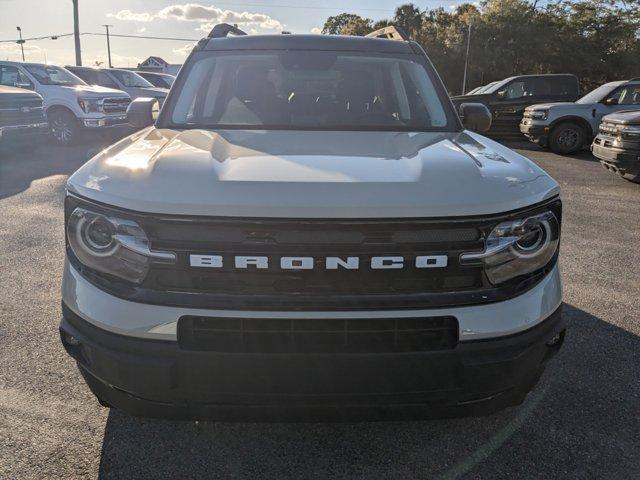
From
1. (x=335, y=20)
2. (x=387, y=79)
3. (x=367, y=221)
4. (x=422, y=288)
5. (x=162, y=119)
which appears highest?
(x=335, y=20)

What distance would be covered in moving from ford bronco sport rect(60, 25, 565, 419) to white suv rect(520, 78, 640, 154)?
11579 millimetres

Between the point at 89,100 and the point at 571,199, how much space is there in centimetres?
1009

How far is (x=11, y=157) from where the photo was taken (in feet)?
36.8

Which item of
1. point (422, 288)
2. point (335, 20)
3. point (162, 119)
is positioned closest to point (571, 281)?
point (422, 288)

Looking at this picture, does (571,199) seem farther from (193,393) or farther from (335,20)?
(335,20)

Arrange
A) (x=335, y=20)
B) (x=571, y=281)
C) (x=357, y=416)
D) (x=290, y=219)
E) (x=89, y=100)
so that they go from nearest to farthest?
(x=290, y=219) → (x=357, y=416) → (x=571, y=281) → (x=89, y=100) → (x=335, y=20)

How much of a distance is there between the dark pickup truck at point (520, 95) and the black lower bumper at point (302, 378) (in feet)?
44.0

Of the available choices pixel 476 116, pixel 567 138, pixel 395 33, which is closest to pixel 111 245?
pixel 476 116

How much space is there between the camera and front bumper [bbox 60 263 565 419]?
1.78 metres

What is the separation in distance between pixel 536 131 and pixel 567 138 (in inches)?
27.1

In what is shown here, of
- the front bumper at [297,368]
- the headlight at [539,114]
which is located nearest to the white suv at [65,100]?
the headlight at [539,114]

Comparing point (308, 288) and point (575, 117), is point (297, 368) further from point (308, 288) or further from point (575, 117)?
point (575, 117)

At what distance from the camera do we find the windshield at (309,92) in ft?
10.1

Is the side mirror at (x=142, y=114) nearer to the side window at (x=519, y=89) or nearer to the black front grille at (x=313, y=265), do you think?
the black front grille at (x=313, y=265)
